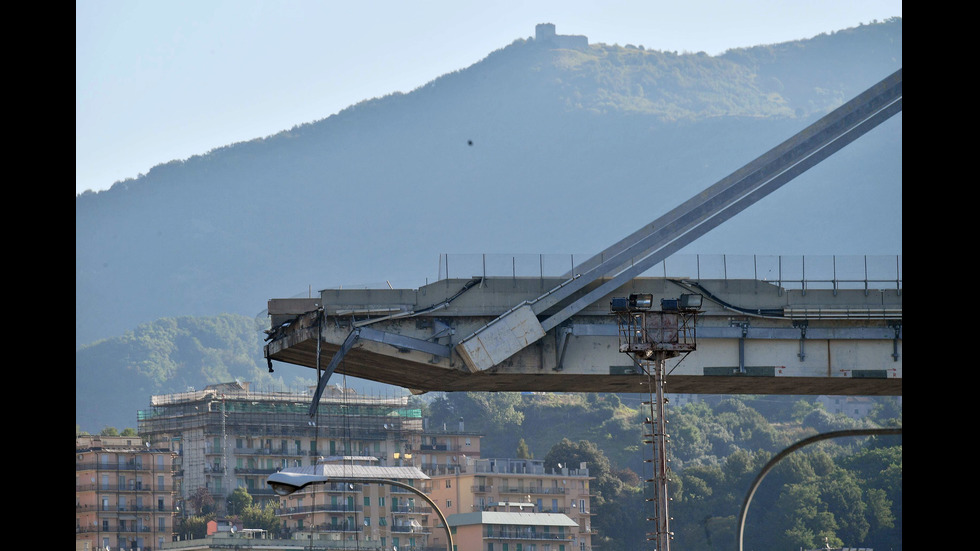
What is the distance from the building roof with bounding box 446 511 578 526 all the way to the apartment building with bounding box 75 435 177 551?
133 ft

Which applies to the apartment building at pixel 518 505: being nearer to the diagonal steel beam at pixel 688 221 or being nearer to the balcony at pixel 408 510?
the balcony at pixel 408 510

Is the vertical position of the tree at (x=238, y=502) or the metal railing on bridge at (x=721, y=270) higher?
the metal railing on bridge at (x=721, y=270)

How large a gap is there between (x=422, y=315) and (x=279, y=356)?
33.0ft

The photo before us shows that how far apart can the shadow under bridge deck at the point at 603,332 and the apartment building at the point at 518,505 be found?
99.1 m

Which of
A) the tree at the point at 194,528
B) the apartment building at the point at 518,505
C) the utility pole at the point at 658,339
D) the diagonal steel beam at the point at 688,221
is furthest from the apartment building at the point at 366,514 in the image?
the utility pole at the point at 658,339

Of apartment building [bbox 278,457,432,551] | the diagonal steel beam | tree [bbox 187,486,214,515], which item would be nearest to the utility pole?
the diagonal steel beam

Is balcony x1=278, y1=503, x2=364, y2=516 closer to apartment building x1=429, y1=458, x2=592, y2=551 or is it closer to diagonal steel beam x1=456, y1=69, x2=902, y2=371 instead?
apartment building x1=429, y1=458, x2=592, y2=551

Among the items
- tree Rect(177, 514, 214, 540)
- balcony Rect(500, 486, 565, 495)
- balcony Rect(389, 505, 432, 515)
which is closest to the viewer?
balcony Rect(500, 486, 565, 495)

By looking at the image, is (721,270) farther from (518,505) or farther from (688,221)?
(518,505)

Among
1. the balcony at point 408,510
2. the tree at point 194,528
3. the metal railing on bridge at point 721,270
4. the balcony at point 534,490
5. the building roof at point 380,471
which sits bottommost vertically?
the tree at point 194,528

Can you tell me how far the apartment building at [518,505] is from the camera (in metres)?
155

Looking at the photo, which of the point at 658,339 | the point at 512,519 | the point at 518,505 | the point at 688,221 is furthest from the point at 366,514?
the point at 658,339

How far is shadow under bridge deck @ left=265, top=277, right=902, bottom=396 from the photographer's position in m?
55.5
